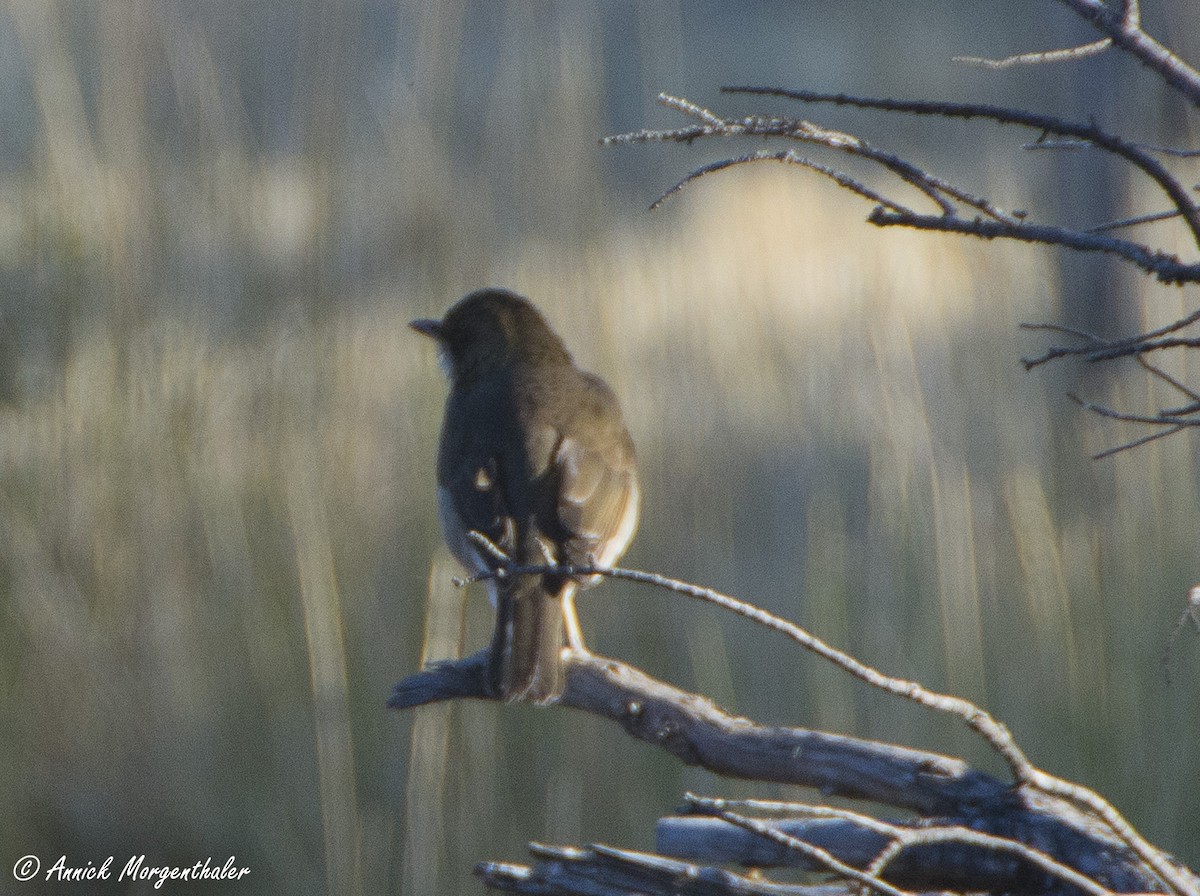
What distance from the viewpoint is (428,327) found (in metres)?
3.88

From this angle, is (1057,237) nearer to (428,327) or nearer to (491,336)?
(428,327)

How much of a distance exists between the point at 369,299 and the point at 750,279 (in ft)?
3.65

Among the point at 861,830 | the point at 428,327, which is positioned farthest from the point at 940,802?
the point at 428,327

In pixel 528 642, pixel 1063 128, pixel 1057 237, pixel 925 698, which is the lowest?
pixel 528 642

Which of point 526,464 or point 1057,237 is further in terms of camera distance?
point 526,464

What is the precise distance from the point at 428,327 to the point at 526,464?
1.43ft

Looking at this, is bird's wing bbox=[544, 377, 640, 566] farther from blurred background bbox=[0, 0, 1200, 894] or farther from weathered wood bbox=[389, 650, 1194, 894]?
weathered wood bbox=[389, 650, 1194, 894]

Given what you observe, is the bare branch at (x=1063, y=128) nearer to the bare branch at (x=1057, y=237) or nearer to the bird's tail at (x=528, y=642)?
the bare branch at (x=1057, y=237)

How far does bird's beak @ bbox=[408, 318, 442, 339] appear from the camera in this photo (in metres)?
3.86

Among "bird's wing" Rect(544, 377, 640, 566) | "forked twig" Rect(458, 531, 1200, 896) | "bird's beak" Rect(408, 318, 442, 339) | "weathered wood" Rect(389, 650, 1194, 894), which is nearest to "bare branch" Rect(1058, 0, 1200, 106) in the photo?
"forked twig" Rect(458, 531, 1200, 896)

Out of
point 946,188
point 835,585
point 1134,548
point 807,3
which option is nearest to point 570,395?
point 835,585

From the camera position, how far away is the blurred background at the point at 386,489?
3.58m

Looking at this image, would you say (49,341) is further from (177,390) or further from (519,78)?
(519,78)

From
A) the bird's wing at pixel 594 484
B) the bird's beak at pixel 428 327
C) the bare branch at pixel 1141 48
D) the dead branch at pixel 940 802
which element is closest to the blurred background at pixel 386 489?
the bird's beak at pixel 428 327
